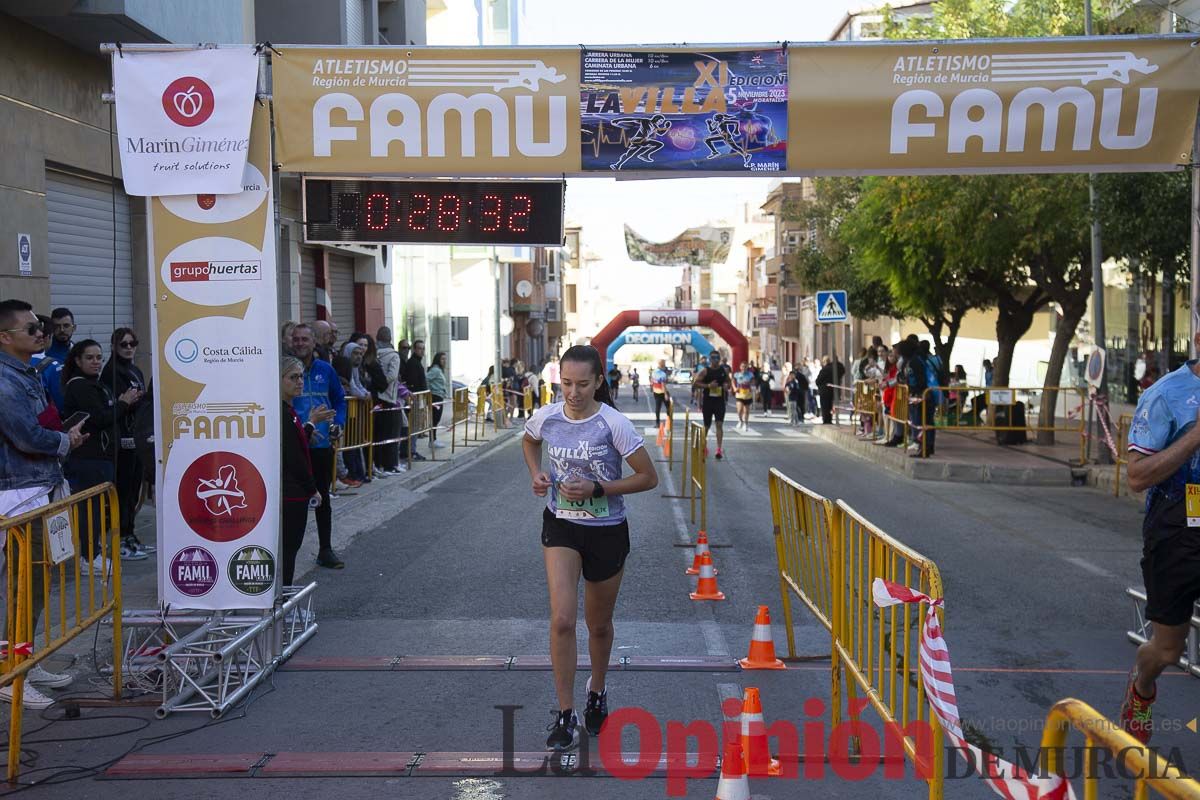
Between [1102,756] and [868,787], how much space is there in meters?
1.01

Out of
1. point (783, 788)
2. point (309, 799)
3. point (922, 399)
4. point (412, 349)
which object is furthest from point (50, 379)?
point (922, 399)

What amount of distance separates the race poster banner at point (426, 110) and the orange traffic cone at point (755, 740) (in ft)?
14.2

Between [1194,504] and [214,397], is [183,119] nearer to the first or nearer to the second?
[214,397]

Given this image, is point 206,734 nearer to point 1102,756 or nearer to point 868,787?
point 868,787

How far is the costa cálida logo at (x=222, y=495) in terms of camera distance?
732 cm

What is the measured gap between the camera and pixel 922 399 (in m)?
20.4

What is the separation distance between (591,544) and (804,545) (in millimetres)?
1535

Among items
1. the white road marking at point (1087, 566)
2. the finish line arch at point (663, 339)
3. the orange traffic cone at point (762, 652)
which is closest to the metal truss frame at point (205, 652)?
the orange traffic cone at point (762, 652)

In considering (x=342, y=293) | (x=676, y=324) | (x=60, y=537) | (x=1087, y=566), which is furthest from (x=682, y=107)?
(x=676, y=324)

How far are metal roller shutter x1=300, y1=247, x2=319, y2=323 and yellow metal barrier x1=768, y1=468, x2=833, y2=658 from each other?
16476 millimetres

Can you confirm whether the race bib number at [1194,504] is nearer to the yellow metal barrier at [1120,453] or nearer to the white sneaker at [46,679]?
the white sneaker at [46,679]

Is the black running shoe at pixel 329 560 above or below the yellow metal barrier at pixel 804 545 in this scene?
below

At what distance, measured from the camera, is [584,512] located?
5.86 meters

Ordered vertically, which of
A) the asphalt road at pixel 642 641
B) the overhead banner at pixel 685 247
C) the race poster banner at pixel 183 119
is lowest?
the asphalt road at pixel 642 641
